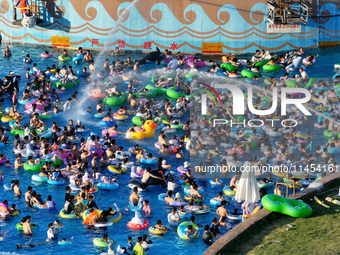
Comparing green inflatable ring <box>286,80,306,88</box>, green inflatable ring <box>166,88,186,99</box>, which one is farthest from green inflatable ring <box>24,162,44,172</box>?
green inflatable ring <box>286,80,306,88</box>

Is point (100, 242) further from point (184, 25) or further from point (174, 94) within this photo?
point (184, 25)

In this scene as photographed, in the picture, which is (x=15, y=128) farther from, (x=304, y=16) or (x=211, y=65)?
(x=304, y=16)

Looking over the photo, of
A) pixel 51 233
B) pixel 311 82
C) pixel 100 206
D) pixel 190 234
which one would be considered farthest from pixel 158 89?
pixel 51 233

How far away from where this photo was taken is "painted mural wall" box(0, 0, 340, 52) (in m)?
47.6

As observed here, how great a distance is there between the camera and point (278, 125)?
34969 millimetres

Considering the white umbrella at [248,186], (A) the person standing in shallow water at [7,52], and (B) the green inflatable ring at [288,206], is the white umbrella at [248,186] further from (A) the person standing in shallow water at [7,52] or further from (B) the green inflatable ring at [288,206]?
(A) the person standing in shallow water at [7,52]

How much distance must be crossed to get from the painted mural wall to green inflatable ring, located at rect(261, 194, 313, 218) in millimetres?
25066

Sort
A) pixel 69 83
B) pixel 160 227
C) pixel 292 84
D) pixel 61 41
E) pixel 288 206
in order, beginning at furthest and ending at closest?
1. pixel 61 41
2. pixel 69 83
3. pixel 292 84
4. pixel 160 227
5. pixel 288 206

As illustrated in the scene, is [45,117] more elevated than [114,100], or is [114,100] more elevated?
[114,100]

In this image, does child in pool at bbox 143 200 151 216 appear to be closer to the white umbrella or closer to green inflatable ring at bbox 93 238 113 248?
green inflatable ring at bbox 93 238 113 248

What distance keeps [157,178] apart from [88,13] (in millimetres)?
22140

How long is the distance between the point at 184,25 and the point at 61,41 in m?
9.21

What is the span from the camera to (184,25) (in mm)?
48094

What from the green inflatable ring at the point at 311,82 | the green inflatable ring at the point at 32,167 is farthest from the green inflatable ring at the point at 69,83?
the green inflatable ring at the point at 311,82
